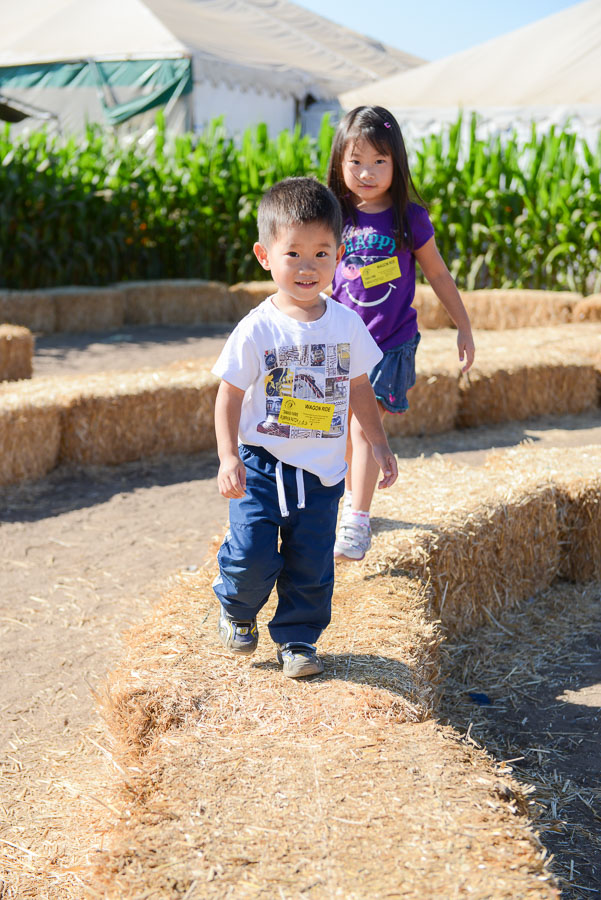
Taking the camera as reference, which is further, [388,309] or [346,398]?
[388,309]

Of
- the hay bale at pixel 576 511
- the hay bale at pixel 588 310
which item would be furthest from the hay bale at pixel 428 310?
the hay bale at pixel 576 511

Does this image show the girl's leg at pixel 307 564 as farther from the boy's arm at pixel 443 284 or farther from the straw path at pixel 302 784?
the boy's arm at pixel 443 284

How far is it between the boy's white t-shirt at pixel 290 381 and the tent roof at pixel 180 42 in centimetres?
1360

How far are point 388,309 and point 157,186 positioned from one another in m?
8.43

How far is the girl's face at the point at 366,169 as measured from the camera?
2695 millimetres

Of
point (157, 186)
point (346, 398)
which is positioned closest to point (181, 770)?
point (346, 398)

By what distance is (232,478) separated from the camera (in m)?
2.00

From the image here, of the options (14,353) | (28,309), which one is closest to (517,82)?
(28,309)

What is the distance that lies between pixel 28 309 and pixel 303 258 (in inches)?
291

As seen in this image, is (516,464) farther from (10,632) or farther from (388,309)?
(10,632)

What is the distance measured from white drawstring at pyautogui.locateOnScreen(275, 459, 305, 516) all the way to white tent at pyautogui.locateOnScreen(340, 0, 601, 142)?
35.0 feet

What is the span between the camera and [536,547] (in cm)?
338

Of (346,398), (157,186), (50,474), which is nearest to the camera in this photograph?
(346,398)

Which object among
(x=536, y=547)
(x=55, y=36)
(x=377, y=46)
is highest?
(x=377, y=46)
